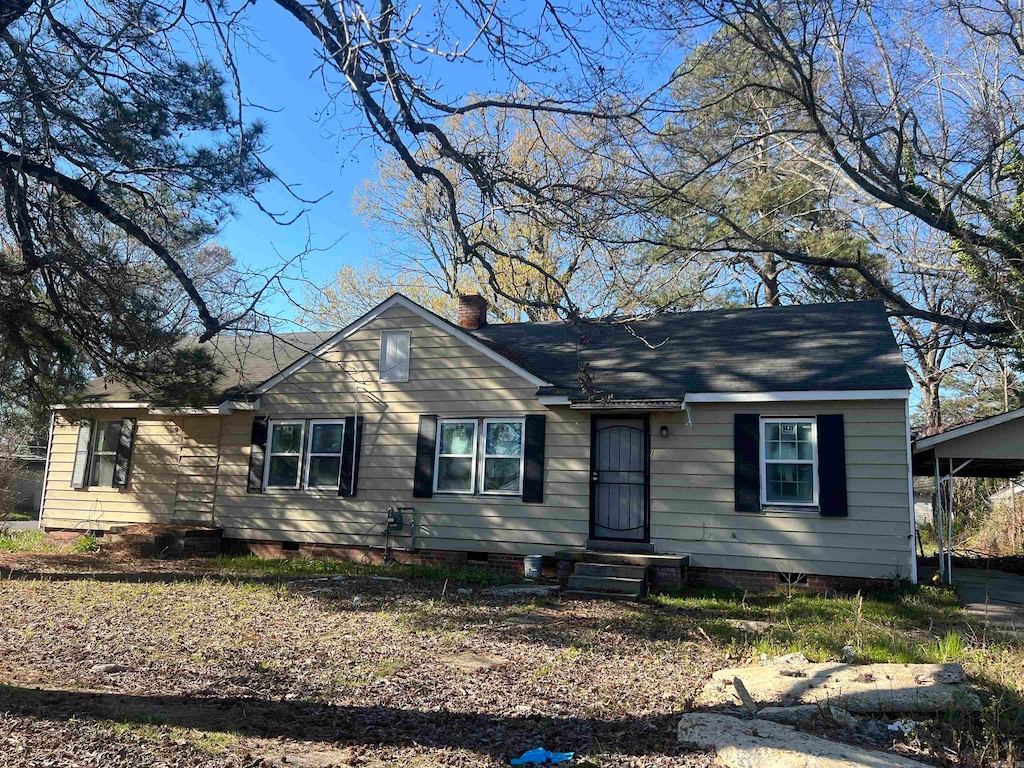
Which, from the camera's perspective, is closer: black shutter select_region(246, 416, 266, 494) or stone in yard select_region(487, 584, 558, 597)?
stone in yard select_region(487, 584, 558, 597)

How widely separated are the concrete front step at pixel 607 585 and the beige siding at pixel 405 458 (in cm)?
113

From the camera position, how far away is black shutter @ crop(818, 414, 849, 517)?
1009 cm

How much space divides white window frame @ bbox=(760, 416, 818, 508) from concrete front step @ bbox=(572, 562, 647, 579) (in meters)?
2.09

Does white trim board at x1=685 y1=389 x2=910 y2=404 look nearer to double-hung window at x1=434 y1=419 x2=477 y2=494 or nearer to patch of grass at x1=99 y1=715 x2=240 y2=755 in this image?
double-hung window at x1=434 y1=419 x2=477 y2=494

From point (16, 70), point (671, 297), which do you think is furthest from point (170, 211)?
point (671, 297)

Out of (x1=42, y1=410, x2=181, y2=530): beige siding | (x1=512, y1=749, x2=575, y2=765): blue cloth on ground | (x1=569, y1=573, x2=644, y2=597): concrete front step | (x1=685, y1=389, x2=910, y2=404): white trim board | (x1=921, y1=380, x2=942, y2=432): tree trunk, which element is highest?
(x1=921, y1=380, x2=942, y2=432): tree trunk

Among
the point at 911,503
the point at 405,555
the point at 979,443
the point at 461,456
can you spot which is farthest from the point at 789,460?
the point at 405,555

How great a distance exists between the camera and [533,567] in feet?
36.6

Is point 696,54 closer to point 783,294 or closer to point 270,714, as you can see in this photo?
point 270,714

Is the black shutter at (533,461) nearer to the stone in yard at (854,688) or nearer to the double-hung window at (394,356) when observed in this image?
the double-hung window at (394,356)

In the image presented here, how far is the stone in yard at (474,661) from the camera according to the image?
6098mm

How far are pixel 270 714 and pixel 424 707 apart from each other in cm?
101

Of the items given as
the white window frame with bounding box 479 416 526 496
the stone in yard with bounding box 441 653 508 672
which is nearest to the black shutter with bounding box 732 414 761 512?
the white window frame with bounding box 479 416 526 496

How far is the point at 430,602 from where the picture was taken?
29.5ft
